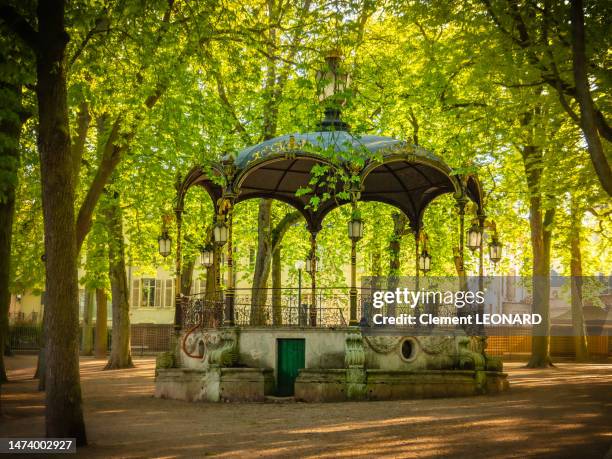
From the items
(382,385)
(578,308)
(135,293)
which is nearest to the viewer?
(382,385)

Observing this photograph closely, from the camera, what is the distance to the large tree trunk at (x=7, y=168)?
12.6m

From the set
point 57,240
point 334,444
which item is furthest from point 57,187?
point 334,444

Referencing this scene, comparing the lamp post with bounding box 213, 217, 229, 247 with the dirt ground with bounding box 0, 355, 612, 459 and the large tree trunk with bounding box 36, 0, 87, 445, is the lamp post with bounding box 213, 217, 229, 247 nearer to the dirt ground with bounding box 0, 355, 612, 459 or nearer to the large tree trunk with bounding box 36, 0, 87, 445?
the dirt ground with bounding box 0, 355, 612, 459

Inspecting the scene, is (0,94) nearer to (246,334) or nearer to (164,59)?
(164,59)

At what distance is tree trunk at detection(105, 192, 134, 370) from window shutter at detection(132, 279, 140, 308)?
900 inches

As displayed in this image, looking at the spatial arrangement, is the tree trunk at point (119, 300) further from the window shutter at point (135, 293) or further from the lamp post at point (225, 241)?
the window shutter at point (135, 293)

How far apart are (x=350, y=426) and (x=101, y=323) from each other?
94.6ft

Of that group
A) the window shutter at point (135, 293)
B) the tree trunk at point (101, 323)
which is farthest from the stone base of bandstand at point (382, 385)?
the window shutter at point (135, 293)

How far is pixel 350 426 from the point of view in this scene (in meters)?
13.0

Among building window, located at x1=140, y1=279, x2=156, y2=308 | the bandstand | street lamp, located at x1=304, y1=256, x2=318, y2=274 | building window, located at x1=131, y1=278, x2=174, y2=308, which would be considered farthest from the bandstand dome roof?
building window, located at x1=140, y1=279, x2=156, y2=308

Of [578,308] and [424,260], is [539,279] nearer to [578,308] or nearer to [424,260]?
[578,308]

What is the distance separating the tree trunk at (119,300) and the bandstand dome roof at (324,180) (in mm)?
7363

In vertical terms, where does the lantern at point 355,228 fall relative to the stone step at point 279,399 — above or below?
above

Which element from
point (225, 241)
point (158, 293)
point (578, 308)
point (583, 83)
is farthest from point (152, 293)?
point (583, 83)
